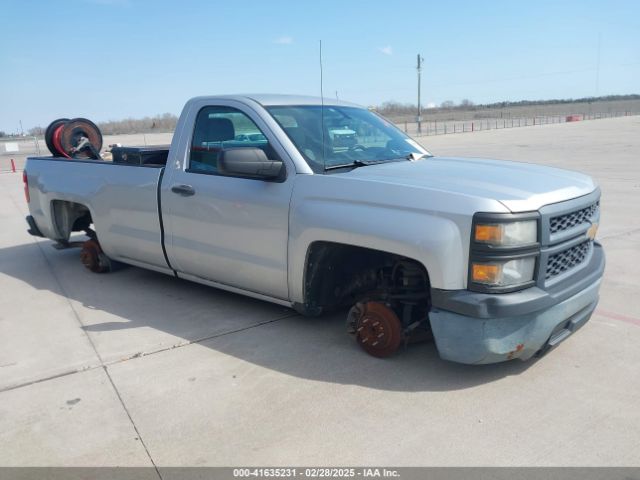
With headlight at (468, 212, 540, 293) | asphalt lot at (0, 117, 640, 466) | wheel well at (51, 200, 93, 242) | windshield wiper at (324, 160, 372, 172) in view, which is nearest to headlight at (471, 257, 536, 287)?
headlight at (468, 212, 540, 293)

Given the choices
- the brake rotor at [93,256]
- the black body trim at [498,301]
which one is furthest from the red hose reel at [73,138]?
the black body trim at [498,301]

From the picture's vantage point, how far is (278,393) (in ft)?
11.8

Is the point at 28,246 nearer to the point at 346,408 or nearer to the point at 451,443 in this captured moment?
the point at 346,408

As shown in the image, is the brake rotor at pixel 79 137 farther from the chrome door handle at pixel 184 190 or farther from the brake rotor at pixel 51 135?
the chrome door handle at pixel 184 190

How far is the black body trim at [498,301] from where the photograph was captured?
10.6 ft

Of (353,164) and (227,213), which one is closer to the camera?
(353,164)

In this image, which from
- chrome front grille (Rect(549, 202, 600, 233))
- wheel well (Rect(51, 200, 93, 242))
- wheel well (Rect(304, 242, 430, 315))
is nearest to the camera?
chrome front grille (Rect(549, 202, 600, 233))

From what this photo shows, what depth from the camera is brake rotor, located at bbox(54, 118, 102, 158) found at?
732 cm

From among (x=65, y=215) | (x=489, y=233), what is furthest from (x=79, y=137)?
(x=489, y=233)

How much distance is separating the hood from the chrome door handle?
1436 millimetres

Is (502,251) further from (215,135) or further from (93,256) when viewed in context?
(93,256)

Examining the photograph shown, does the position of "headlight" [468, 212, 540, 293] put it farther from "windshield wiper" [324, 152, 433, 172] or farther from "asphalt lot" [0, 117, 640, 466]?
"windshield wiper" [324, 152, 433, 172]

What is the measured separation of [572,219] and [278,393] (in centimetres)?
215

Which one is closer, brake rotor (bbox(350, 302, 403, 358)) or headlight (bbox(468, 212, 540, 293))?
headlight (bbox(468, 212, 540, 293))
